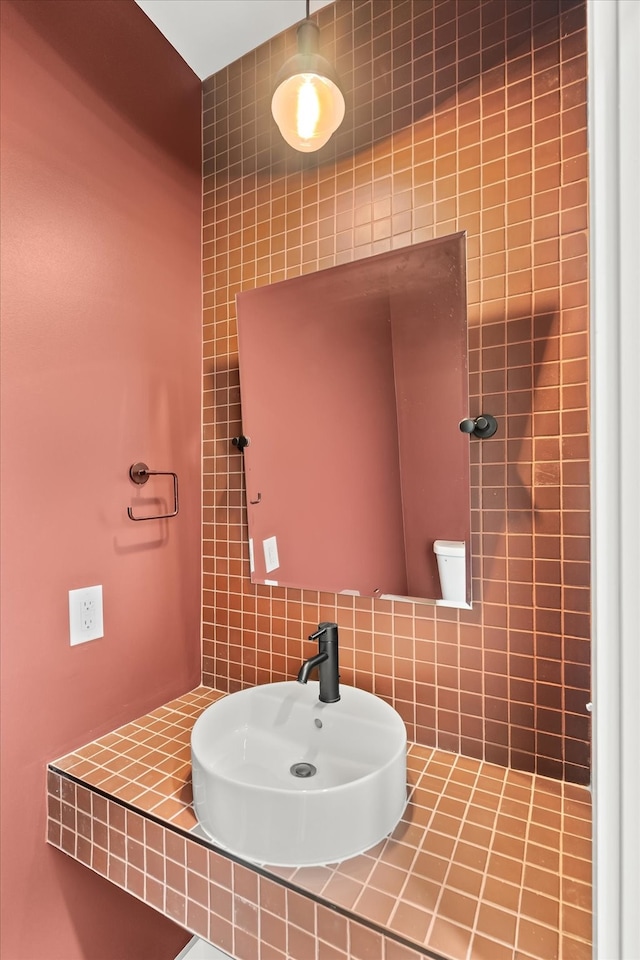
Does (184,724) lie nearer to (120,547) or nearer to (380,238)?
(120,547)

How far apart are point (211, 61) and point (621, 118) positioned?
154cm

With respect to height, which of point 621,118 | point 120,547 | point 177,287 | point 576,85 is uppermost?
point 576,85

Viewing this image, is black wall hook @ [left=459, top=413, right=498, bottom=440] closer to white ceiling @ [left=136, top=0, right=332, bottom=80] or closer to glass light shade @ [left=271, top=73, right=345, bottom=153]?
glass light shade @ [left=271, top=73, right=345, bottom=153]

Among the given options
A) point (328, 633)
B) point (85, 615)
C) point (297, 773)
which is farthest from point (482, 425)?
point (85, 615)

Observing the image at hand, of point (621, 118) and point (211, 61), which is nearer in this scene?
point (621, 118)

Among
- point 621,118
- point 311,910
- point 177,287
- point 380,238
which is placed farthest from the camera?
point 177,287

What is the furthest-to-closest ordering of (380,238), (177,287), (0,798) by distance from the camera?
1. (177,287)
2. (380,238)
3. (0,798)

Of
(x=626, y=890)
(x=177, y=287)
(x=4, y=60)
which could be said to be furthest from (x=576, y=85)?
(x=626, y=890)

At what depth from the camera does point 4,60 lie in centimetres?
98

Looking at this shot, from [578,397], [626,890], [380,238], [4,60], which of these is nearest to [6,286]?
[4,60]

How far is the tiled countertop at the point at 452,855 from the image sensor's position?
66 cm

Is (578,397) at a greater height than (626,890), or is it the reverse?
(578,397)

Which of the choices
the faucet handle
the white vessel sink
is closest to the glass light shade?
the faucet handle

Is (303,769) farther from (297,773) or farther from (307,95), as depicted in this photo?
(307,95)
